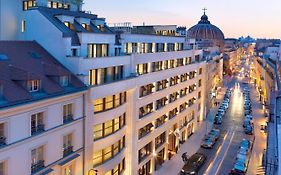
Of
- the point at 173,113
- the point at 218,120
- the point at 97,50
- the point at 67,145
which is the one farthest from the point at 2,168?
the point at 218,120

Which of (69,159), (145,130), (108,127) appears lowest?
(145,130)

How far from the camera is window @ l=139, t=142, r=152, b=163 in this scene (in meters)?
52.0

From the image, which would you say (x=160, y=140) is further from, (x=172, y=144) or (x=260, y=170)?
(x=260, y=170)

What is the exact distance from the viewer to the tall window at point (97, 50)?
4059 cm

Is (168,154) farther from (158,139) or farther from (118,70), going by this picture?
(118,70)

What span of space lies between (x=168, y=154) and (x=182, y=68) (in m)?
18.4

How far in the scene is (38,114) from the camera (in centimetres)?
3006

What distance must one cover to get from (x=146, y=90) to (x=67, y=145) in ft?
69.4

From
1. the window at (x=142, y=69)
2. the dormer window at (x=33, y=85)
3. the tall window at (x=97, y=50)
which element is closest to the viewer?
the dormer window at (x=33, y=85)

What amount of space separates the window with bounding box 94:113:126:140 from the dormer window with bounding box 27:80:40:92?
410 inches

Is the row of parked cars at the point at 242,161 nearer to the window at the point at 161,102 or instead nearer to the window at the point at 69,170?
the window at the point at 161,102

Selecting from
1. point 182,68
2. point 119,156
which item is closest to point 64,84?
point 119,156

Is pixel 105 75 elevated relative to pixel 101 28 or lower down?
lower down

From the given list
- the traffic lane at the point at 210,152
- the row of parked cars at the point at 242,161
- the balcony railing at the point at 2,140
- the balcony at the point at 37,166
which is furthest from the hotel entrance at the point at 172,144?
the balcony railing at the point at 2,140
